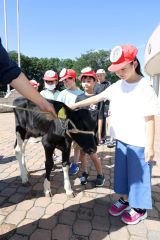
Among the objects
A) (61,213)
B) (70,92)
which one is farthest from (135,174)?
(70,92)

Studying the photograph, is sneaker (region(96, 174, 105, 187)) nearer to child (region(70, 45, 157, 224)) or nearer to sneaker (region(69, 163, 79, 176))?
sneaker (region(69, 163, 79, 176))

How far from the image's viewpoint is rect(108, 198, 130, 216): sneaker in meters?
3.44

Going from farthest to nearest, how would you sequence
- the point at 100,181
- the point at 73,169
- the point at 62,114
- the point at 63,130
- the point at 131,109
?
the point at 73,169
the point at 100,181
the point at 63,130
the point at 62,114
the point at 131,109

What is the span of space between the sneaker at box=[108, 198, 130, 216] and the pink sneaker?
4.7 inches

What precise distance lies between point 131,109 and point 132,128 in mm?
222

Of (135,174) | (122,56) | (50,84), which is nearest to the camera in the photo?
(122,56)

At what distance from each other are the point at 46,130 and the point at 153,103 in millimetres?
1708

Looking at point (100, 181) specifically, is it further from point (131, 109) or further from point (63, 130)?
point (131, 109)

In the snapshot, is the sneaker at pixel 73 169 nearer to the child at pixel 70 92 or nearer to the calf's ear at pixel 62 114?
the child at pixel 70 92

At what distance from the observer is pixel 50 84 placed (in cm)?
512

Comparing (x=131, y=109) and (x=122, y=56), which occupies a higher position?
(x=122, y=56)

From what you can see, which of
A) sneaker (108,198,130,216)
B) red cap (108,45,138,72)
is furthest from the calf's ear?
sneaker (108,198,130,216)

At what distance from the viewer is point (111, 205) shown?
12.1 feet

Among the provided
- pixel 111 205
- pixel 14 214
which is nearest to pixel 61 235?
pixel 14 214
